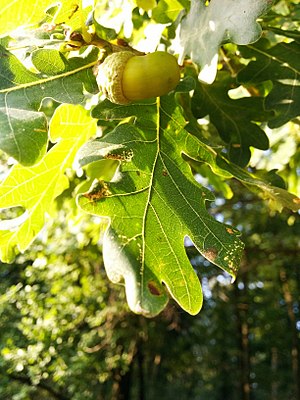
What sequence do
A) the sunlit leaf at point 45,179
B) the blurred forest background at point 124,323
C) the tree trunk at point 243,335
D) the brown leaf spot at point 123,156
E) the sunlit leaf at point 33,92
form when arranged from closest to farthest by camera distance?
the sunlit leaf at point 33,92 → the brown leaf spot at point 123,156 → the sunlit leaf at point 45,179 → the blurred forest background at point 124,323 → the tree trunk at point 243,335

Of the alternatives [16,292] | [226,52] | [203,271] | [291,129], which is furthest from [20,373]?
[226,52]

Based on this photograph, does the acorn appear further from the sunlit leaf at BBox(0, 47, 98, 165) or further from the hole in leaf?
the hole in leaf

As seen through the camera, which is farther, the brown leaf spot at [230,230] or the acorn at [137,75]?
the brown leaf spot at [230,230]

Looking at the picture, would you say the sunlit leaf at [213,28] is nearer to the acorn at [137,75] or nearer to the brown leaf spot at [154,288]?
the acorn at [137,75]

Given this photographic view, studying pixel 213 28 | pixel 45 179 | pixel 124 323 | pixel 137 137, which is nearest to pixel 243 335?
pixel 124 323

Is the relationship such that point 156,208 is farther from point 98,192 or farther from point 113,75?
point 113,75

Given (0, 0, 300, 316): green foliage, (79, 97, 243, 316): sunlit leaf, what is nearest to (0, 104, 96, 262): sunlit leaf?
(0, 0, 300, 316): green foliage

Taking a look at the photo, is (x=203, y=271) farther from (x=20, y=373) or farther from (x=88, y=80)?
(x=88, y=80)

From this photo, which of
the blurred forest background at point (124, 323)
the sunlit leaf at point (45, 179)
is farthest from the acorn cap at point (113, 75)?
the blurred forest background at point (124, 323)
